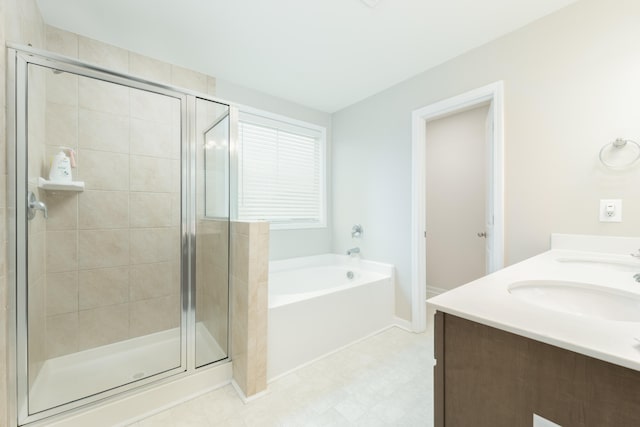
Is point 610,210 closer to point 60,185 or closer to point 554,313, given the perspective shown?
point 554,313

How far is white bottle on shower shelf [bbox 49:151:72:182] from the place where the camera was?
5.33ft

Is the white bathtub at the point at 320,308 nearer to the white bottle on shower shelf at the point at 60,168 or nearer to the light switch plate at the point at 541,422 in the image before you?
the light switch plate at the point at 541,422

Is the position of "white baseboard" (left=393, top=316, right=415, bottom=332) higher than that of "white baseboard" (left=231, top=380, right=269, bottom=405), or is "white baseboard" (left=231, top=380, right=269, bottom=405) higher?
"white baseboard" (left=393, top=316, right=415, bottom=332)

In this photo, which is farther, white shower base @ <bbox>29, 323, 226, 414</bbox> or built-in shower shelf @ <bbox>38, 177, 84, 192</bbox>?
built-in shower shelf @ <bbox>38, 177, 84, 192</bbox>

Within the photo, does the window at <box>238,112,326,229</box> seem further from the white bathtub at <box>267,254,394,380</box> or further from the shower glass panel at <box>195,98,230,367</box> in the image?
the shower glass panel at <box>195,98,230,367</box>

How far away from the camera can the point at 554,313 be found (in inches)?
24.5

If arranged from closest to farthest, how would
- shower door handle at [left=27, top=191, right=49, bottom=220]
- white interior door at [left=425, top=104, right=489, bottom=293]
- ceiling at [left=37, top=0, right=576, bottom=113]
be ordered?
shower door handle at [left=27, top=191, right=49, bottom=220], ceiling at [left=37, top=0, right=576, bottom=113], white interior door at [left=425, top=104, right=489, bottom=293]

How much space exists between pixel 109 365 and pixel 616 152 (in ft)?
11.3

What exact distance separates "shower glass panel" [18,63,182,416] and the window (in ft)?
2.24

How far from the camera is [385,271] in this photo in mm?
2557

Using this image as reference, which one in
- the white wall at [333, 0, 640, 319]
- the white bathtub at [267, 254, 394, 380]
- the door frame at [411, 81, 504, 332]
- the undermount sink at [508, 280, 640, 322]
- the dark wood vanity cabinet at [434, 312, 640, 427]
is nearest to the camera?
the dark wood vanity cabinet at [434, 312, 640, 427]

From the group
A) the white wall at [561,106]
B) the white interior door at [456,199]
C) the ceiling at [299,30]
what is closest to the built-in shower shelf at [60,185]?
the ceiling at [299,30]

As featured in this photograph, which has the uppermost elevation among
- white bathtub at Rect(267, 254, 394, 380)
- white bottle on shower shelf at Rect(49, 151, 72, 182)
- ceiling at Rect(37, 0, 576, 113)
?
ceiling at Rect(37, 0, 576, 113)

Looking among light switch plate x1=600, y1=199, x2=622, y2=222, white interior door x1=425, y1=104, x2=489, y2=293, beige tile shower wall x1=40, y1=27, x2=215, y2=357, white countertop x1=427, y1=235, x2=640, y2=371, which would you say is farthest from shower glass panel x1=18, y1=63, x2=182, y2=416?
white interior door x1=425, y1=104, x2=489, y2=293
